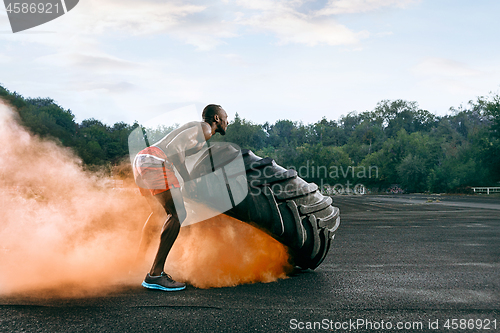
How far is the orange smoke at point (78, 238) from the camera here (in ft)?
11.7

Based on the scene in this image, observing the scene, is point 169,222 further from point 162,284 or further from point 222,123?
point 222,123

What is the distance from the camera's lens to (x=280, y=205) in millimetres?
3486

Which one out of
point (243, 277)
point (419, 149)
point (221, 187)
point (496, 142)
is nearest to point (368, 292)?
point (243, 277)

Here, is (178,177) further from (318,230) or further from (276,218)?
(318,230)

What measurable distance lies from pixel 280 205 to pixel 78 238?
94.1 inches

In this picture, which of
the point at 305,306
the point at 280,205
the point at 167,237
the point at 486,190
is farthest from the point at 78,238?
the point at 486,190

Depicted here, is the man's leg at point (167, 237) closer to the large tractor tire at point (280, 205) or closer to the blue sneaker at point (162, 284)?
the blue sneaker at point (162, 284)

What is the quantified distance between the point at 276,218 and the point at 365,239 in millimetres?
3914

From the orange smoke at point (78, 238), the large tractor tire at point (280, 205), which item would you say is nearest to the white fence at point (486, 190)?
the large tractor tire at point (280, 205)

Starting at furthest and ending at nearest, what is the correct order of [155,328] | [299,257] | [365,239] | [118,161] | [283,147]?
[283,147] < [365,239] < [118,161] < [299,257] < [155,328]

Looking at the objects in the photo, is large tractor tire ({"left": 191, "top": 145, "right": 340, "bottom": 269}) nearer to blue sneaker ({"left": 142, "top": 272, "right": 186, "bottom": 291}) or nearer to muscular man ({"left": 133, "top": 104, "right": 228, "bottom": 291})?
muscular man ({"left": 133, "top": 104, "right": 228, "bottom": 291})

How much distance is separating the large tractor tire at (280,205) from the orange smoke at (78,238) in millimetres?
345

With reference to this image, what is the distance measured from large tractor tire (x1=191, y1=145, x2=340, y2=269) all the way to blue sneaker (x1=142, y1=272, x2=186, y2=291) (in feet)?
2.69

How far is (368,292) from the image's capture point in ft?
10.5
